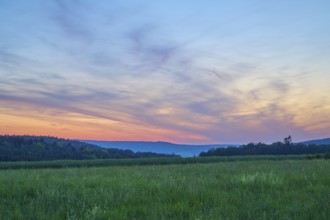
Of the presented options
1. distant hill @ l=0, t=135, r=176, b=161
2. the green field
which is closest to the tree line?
distant hill @ l=0, t=135, r=176, b=161

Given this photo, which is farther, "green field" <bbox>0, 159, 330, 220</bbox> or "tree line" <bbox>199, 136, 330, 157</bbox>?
"tree line" <bbox>199, 136, 330, 157</bbox>

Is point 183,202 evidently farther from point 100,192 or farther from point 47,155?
point 47,155

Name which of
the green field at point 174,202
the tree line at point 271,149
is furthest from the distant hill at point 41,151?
the green field at point 174,202

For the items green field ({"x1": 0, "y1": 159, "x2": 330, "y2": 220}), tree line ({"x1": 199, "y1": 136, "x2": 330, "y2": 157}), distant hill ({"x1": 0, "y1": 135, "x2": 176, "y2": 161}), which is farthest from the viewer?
tree line ({"x1": 199, "y1": 136, "x2": 330, "y2": 157})

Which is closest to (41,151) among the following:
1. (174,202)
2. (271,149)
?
(271,149)

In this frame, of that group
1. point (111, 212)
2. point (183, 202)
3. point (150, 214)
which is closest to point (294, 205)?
point (183, 202)

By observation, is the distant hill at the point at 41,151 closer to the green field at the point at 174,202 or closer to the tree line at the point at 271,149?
the tree line at the point at 271,149

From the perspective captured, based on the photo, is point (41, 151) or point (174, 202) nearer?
point (174, 202)

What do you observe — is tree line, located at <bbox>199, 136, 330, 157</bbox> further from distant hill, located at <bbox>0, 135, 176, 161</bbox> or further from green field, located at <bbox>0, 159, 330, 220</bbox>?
green field, located at <bbox>0, 159, 330, 220</bbox>

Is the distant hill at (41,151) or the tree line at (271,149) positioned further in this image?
the tree line at (271,149)

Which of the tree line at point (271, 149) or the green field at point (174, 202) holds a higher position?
the tree line at point (271, 149)

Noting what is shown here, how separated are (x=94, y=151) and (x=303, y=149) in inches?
2385

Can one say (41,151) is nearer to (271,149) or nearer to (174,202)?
(271,149)

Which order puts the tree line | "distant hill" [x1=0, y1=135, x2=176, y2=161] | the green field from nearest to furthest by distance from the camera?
the green field, "distant hill" [x1=0, y1=135, x2=176, y2=161], the tree line
